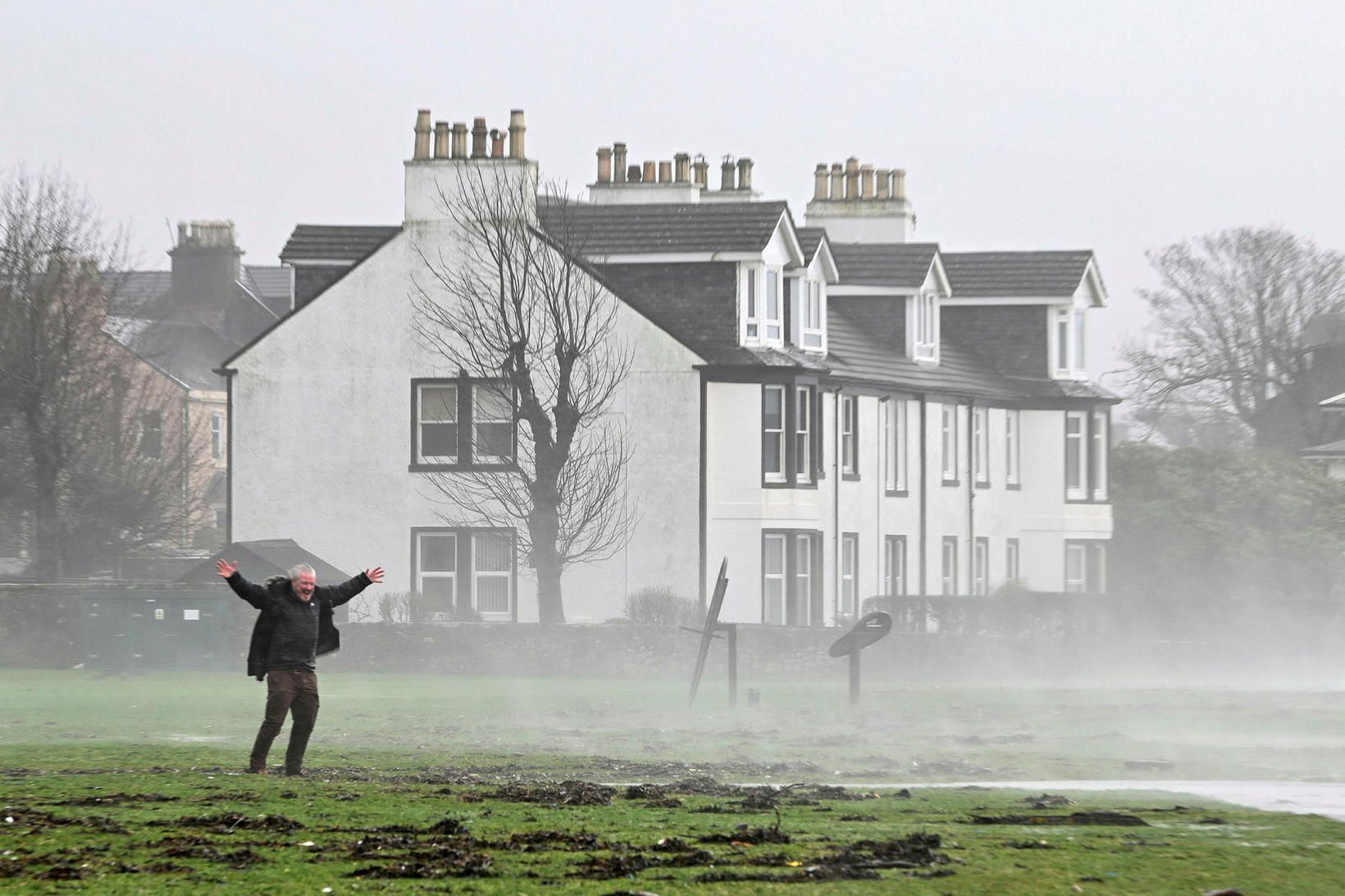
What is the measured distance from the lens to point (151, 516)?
52.4m

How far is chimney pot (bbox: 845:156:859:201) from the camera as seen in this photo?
195ft

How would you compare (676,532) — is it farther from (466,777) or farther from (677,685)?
(466,777)

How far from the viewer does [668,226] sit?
45.8 m

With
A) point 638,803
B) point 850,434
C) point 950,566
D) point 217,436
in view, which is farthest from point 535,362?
point 217,436

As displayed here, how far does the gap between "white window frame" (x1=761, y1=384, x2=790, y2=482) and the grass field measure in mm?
12987

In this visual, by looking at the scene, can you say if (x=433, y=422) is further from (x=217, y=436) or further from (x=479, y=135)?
(x=217, y=436)

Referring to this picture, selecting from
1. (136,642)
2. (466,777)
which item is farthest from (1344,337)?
(466,777)

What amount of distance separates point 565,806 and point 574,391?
92.3 feet

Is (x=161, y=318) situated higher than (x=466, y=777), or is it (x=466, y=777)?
(x=161, y=318)

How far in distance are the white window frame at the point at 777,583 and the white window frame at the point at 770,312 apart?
13.6 feet

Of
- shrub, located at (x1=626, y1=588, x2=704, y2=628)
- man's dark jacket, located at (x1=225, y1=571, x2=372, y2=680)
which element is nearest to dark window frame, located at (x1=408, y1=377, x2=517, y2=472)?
shrub, located at (x1=626, y1=588, x2=704, y2=628)

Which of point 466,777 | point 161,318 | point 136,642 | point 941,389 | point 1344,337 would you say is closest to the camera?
point 466,777

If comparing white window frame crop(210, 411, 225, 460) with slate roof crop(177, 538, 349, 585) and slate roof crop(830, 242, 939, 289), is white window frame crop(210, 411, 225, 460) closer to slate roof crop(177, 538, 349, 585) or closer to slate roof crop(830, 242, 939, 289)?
slate roof crop(830, 242, 939, 289)

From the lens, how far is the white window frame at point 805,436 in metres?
45.6
